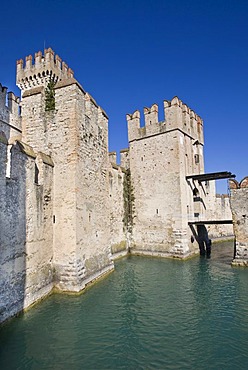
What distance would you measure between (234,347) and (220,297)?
10.6ft

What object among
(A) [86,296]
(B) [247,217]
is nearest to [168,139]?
(B) [247,217]

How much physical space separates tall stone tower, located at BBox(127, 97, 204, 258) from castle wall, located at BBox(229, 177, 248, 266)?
324cm

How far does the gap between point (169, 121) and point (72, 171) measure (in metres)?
9.65

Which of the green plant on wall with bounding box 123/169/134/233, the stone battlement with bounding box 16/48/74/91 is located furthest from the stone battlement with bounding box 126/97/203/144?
the stone battlement with bounding box 16/48/74/91

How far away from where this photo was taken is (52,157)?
32.8 ft

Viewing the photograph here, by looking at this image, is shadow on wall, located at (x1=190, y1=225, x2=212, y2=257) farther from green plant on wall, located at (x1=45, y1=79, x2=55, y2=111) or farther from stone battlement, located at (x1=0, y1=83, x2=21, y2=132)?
stone battlement, located at (x1=0, y1=83, x2=21, y2=132)

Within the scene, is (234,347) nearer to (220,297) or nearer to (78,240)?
(220,297)

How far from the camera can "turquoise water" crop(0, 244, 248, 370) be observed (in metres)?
5.13

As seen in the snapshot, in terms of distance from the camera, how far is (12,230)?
716cm

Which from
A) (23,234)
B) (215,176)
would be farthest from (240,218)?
(23,234)

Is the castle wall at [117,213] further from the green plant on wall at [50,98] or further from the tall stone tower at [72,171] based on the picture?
the green plant on wall at [50,98]

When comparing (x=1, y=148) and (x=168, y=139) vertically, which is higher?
(x=168, y=139)

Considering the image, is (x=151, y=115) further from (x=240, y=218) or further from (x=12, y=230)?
(x=12, y=230)

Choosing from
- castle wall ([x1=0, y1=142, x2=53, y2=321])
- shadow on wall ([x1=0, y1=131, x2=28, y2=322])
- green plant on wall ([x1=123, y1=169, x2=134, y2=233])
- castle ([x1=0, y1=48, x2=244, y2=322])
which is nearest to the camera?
shadow on wall ([x1=0, y1=131, x2=28, y2=322])
